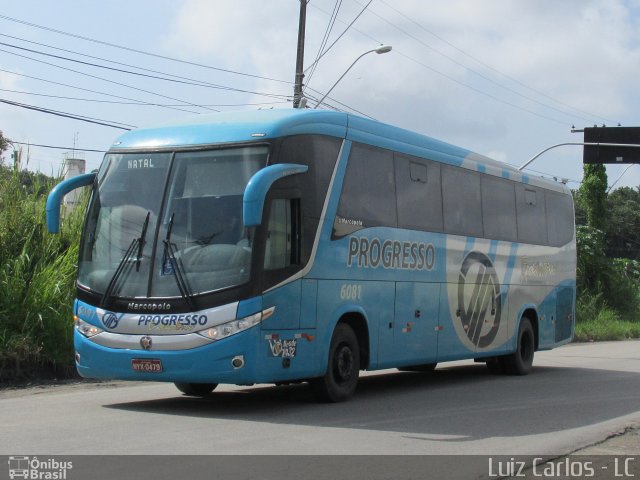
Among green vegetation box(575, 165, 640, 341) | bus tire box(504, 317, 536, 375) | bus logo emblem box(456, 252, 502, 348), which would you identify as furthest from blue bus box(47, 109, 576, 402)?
green vegetation box(575, 165, 640, 341)

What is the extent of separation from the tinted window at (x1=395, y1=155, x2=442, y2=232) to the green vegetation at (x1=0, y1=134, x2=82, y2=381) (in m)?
5.50

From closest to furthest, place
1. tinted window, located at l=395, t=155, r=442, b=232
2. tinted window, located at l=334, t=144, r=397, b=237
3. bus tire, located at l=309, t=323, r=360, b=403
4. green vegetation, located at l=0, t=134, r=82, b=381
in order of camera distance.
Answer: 1. bus tire, located at l=309, t=323, r=360, b=403
2. tinted window, located at l=334, t=144, r=397, b=237
3. tinted window, located at l=395, t=155, r=442, b=232
4. green vegetation, located at l=0, t=134, r=82, b=381

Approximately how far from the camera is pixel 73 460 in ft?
26.2

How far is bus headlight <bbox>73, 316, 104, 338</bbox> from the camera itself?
36.5ft

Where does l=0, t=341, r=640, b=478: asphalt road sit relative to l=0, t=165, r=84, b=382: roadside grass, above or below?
below

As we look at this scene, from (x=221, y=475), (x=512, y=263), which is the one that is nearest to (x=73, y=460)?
(x=221, y=475)

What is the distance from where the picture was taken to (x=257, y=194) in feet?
33.5

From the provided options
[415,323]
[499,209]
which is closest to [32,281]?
[415,323]

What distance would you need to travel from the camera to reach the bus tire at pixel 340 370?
1213 centimetres

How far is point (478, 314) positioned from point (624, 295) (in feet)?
89.0

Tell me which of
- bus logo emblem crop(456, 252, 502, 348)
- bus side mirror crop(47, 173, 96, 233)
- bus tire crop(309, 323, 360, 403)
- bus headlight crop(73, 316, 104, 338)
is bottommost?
bus tire crop(309, 323, 360, 403)

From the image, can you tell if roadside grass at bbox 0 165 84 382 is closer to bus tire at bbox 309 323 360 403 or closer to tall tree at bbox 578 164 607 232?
bus tire at bbox 309 323 360 403

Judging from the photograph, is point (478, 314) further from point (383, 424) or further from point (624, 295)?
point (624, 295)

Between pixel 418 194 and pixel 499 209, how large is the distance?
11.1 feet
